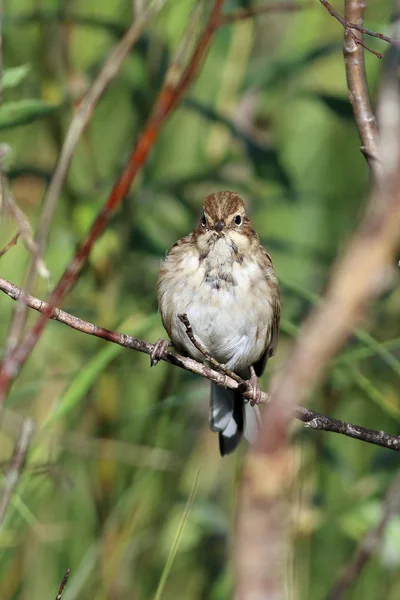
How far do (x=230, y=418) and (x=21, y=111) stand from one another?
170 centimetres

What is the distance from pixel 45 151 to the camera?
16.0 feet

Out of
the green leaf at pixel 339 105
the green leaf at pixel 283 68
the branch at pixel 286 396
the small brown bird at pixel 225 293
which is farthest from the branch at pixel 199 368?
the green leaf at pixel 283 68

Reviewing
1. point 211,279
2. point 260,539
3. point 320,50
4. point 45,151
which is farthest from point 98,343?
point 260,539

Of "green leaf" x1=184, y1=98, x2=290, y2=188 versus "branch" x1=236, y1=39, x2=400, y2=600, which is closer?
"branch" x1=236, y1=39, x2=400, y2=600

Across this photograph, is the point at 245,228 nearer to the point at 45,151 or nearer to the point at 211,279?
the point at 211,279

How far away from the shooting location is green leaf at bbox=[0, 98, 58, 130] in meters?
2.73

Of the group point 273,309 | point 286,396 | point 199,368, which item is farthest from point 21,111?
point 286,396

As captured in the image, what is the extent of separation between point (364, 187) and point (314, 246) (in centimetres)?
48

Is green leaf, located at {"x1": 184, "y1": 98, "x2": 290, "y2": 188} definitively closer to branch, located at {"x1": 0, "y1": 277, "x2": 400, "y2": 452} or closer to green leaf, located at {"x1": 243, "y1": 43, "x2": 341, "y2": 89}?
green leaf, located at {"x1": 243, "y1": 43, "x2": 341, "y2": 89}

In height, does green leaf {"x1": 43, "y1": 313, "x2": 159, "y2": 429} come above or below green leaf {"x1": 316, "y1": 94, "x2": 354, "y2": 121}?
below

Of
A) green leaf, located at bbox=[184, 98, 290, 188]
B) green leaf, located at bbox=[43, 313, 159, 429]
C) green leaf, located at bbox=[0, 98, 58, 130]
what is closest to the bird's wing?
green leaf, located at bbox=[184, 98, 290, 188]

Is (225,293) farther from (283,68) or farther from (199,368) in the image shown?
(199,368)

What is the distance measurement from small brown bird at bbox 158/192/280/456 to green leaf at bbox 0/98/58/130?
1.04 m

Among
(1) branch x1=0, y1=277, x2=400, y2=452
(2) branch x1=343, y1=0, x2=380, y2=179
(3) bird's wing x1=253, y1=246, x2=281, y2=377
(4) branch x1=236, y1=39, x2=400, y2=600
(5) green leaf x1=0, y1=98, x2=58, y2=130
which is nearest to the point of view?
(4) branch x1=236, y1=39, x2=400, y2=600
